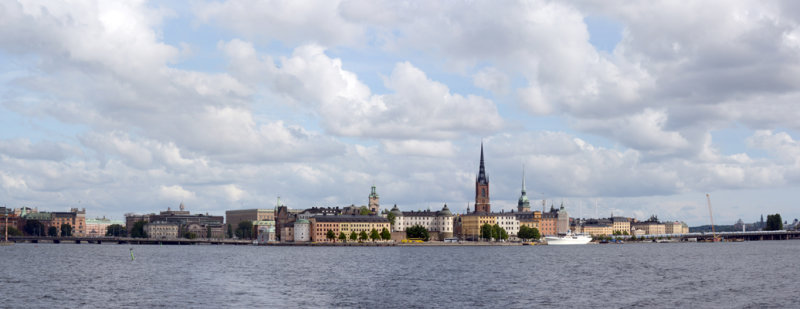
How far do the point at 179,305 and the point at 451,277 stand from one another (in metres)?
29.4

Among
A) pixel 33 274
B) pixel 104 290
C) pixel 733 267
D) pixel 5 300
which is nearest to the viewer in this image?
pixel 5 300

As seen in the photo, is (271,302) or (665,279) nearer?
(271,302)

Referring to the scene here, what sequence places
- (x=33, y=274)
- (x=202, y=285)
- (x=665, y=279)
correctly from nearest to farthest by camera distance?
(x=202, y=285)
(x=665, y=279)
(x=33, y=274)

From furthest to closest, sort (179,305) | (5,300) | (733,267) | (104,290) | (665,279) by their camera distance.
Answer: (733,267), (665,279), (104,290), (5,300), (179,305)

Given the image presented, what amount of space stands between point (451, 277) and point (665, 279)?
17500 mm

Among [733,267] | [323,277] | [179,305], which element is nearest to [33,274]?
[323,277]

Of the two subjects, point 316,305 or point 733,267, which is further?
point 733,267

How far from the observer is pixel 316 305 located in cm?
4838

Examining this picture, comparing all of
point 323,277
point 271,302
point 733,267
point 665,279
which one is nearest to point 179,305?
point 271,302

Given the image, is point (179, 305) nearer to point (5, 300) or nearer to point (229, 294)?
point (229, 294)

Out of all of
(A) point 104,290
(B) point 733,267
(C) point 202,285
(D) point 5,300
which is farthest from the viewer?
(B) point 733,267

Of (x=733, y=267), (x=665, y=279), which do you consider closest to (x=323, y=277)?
(x=665, y=279)

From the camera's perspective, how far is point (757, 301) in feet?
164

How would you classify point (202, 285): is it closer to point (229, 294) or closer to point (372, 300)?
point (229, 294)
